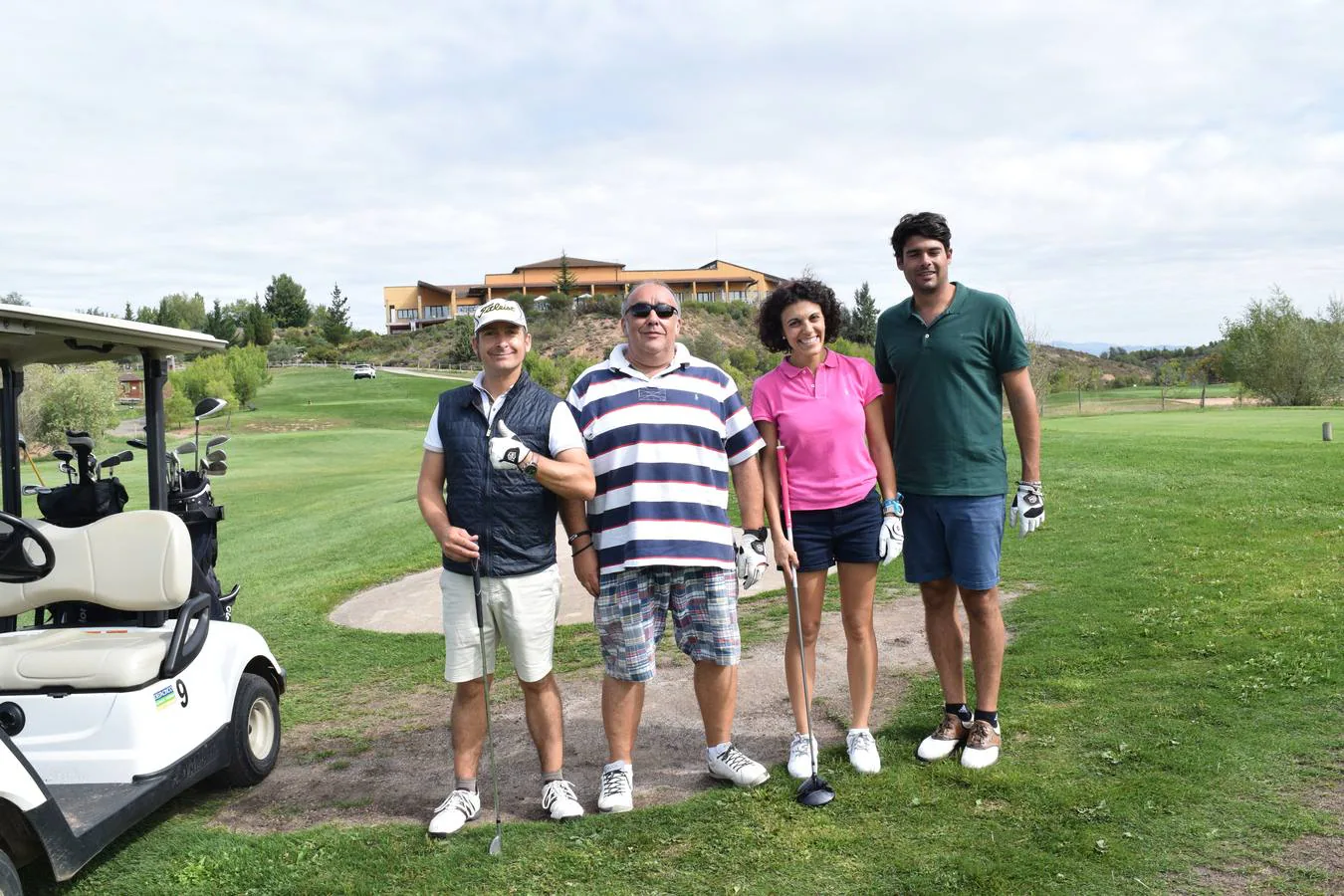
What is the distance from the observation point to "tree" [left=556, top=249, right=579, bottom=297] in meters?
97.7

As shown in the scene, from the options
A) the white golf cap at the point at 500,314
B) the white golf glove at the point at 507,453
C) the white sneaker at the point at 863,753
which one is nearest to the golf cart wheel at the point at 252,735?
the white golf glove at the point at 507,453

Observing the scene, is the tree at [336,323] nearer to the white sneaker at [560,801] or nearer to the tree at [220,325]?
the tree at [220,325]

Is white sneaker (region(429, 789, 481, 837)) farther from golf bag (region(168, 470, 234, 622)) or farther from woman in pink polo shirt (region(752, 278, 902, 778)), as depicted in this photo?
golf bag (region(168, 470, 234, 622))

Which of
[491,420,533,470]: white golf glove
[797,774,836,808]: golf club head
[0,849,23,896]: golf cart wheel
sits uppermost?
[491,420,533,470]: white golf glove

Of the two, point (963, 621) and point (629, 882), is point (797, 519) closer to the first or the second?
point (629, 882)

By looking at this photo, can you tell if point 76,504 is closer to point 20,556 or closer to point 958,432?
point 20,556

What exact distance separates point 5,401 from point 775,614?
507cm

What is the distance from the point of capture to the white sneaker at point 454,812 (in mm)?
3896

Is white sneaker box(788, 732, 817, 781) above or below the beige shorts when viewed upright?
below

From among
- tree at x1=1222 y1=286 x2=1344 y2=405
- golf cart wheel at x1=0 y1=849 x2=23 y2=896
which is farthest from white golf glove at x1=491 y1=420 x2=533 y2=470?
tree at x1=1222 y1=286 x2=1344 y2=405

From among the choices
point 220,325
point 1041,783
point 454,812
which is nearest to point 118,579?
point 454,812

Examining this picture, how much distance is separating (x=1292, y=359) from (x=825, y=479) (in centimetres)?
5127

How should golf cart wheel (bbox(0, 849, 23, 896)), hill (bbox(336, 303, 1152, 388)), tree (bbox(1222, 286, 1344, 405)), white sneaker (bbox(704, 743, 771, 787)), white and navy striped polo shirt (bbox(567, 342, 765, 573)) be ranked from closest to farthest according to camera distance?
golf cart wheel (bbox(0, 849, 23, 896)) < white and navy striped polo shirt (bbox(567, 342, 765, 573)) < white sneaker (bbox(704, 743, 771, 787)) < tree (bbox(1222, 286, 1344, 405)) < hill (bbox(336, 303, 1152, 388))

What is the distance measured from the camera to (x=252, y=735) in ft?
15.3
